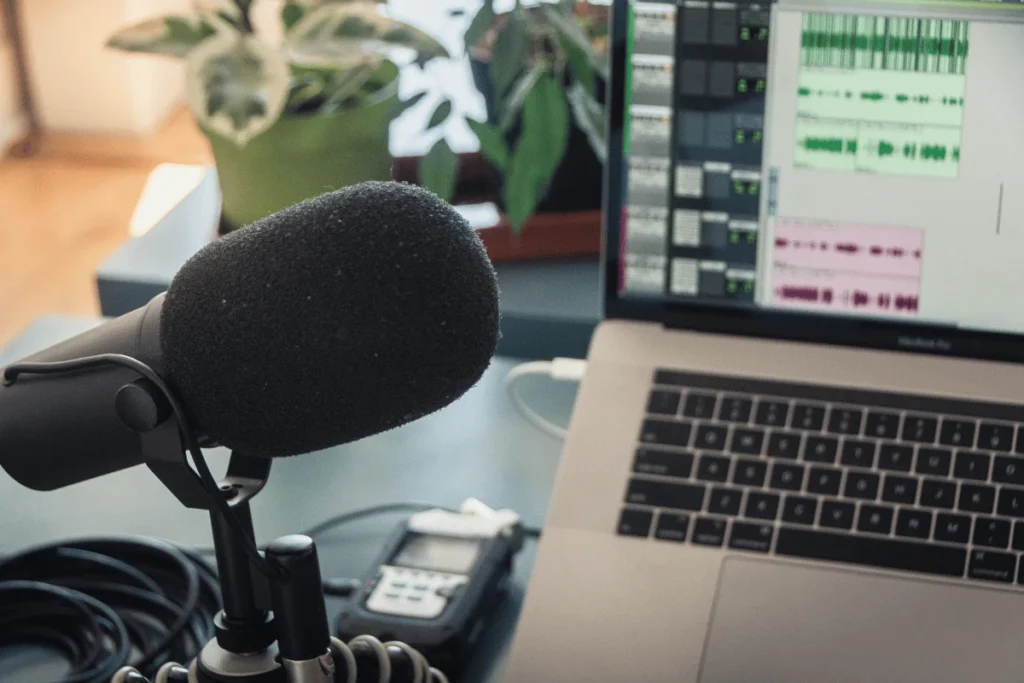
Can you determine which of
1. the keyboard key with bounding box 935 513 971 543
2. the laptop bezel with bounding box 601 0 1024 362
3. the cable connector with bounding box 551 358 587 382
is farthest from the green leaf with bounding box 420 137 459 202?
the keyboard key with bounding box 935 513 971 543

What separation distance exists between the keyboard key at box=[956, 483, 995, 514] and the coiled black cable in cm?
42

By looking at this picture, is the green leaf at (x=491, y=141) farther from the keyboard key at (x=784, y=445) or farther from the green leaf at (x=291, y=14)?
the keyboard key at (x=784, y=445)

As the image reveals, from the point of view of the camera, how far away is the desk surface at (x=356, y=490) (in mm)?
847

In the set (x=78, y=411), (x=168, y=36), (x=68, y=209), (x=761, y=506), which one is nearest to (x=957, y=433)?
(x=761, y=506)

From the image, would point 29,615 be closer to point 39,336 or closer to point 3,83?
point 39,336

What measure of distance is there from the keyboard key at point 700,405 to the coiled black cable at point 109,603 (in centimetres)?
30

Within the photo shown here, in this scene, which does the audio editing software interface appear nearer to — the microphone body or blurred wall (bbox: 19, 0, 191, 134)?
the microphone body

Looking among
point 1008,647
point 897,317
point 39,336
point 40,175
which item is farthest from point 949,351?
point 40,175

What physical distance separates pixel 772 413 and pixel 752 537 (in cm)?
8

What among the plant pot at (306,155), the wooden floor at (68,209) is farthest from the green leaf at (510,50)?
the wooden floor at (68,209)

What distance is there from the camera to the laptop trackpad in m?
0.66

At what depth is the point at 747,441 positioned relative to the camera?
0.75 metres

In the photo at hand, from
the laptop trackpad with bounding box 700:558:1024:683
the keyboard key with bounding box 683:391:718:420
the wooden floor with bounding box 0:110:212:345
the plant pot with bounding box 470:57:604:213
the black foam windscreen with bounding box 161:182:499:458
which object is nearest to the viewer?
the black foam windscreen with bounding box 161:182:499:458

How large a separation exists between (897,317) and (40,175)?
7.57ft
